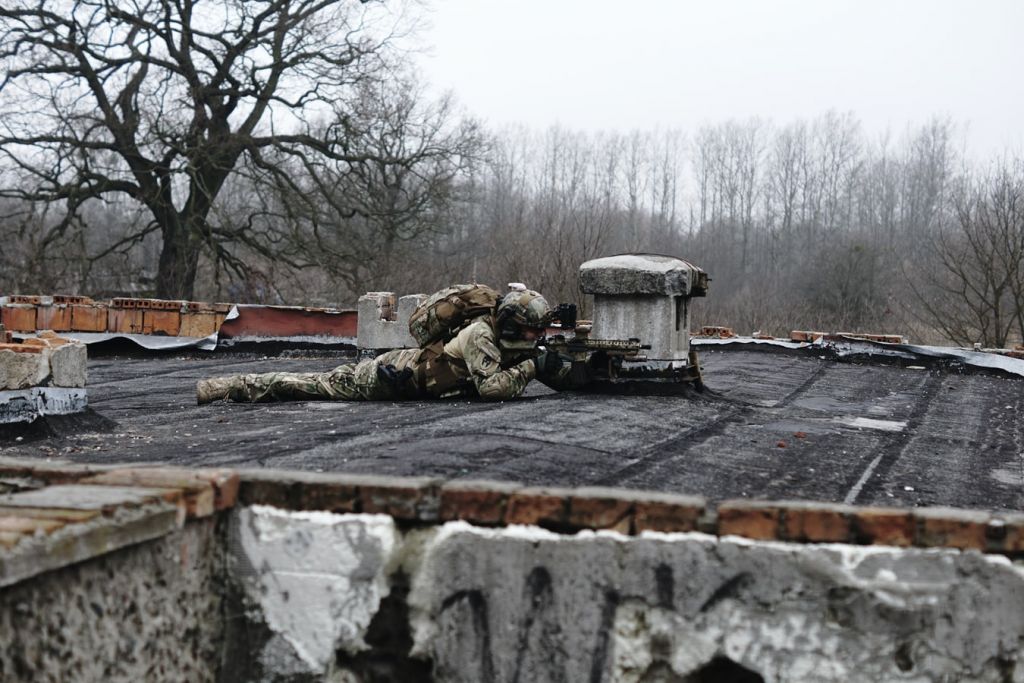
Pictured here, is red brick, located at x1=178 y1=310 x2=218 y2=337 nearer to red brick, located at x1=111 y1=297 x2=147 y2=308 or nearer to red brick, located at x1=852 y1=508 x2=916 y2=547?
red brick, located at x1=111 y1=297 x2=147 y2=308

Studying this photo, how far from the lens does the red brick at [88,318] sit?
14.2 metres

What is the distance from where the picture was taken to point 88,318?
1433cm

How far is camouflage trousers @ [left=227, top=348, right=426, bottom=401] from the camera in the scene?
8289 mm

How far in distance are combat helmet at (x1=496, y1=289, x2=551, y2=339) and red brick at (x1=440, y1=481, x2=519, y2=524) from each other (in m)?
4.84

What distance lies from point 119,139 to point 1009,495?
A: 20.3m

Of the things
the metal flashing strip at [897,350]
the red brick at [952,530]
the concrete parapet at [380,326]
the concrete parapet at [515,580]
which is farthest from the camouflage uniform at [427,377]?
the red brick at [952,530]

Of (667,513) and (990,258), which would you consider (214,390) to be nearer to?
(667,513)

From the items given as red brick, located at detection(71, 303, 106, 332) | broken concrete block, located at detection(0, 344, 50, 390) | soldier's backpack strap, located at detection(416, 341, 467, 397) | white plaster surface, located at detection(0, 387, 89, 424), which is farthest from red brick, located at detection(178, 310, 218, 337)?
broken concrete block, located at detection(0, 344, 50, 390)

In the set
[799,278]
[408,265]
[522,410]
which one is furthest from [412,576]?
[799,278]

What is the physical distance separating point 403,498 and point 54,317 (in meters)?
12.7

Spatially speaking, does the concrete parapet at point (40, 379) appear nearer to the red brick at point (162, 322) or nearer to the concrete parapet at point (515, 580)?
the concrete parapet at point (515, 580)

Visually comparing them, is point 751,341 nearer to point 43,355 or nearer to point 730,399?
point 730,399

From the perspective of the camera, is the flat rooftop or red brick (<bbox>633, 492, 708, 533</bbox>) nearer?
red brick (<bbox>633, 492, 708, 533</bbox>)

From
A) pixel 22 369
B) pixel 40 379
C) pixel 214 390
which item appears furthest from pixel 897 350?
pixel 22 369
